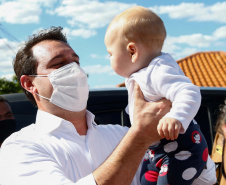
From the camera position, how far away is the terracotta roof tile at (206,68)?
17727 millimetres

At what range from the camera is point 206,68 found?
65.6ft

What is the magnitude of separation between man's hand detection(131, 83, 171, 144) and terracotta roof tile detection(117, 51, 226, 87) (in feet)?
50.3

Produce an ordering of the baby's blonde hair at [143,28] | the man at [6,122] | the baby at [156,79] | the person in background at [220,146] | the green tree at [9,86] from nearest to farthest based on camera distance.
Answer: the baby at [156,79], the baby's blonde hair at [143,28], the person in background at [220,146], the man at [6,122], the green tree at [9,86]

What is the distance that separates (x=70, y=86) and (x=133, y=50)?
586mm

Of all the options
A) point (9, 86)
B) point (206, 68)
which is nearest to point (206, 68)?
point (206, 68)

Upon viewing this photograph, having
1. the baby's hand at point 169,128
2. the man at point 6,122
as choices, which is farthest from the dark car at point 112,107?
the baby's hand at point 169,128

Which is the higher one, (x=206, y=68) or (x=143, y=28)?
(x=143, y=28)

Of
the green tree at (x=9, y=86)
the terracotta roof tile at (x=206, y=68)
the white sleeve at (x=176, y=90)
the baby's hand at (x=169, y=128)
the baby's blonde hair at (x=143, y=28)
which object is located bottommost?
the green tree at (x=9, y=86)

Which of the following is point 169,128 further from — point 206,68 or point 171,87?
point 206,68

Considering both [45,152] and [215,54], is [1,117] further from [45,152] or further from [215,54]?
[215,54]

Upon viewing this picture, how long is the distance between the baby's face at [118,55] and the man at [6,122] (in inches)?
58.1

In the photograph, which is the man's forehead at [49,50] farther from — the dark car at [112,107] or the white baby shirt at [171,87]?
the dark car at [112,107]

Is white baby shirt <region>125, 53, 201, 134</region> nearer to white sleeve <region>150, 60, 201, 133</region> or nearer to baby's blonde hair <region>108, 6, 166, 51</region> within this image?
white sleeve <region>150, 60, 201, 133</region>

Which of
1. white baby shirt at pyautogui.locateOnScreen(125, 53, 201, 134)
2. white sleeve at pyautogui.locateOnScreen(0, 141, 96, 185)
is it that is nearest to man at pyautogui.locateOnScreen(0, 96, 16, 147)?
white sleeve at pyautogui.locateOnScreen(0, 141, 96, 185)
